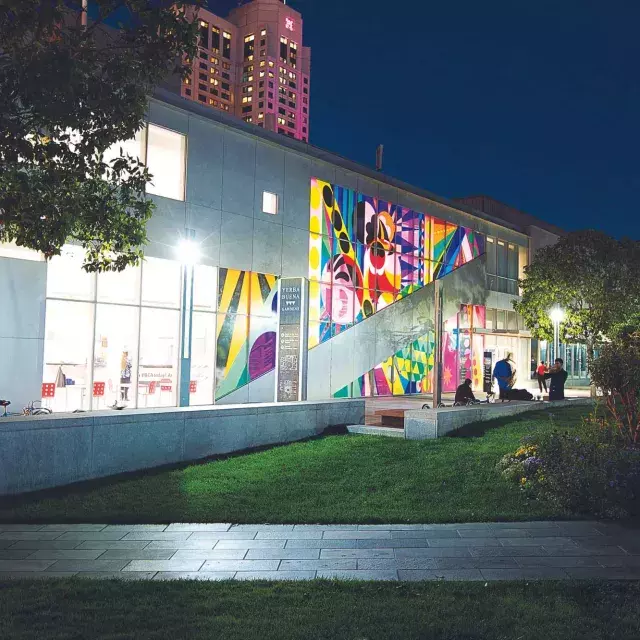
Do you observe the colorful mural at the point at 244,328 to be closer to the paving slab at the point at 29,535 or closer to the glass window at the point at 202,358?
the glass window at the point at 202,358

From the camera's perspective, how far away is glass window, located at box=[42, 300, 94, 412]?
57.9 ft

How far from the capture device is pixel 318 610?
18.0 feet

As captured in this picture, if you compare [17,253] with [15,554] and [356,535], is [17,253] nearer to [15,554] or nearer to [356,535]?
[15,554]

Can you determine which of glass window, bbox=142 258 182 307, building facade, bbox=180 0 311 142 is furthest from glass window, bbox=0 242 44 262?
building facade, bbox=180 0 311 142

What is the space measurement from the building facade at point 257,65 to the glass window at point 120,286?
140332 millimetres

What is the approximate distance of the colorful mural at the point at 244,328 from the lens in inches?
839

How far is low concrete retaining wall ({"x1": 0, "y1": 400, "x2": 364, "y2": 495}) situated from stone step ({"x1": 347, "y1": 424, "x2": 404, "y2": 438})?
643mm

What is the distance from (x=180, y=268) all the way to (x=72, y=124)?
12.4 metres

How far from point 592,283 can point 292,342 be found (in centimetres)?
1485

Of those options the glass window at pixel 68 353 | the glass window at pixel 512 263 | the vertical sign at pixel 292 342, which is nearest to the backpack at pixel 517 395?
the vertical sign at pixel 292 342

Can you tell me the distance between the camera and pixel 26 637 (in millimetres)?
4836

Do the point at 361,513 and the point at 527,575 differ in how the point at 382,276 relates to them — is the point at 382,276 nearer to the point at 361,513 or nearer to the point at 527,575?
the point at 361,513

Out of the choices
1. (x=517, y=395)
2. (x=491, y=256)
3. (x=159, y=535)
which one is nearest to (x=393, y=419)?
(x=517, y=395)

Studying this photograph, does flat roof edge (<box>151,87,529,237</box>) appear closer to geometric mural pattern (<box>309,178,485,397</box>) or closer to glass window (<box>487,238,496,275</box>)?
geometric mural pattern (<box>309,178,485,397</box>)
